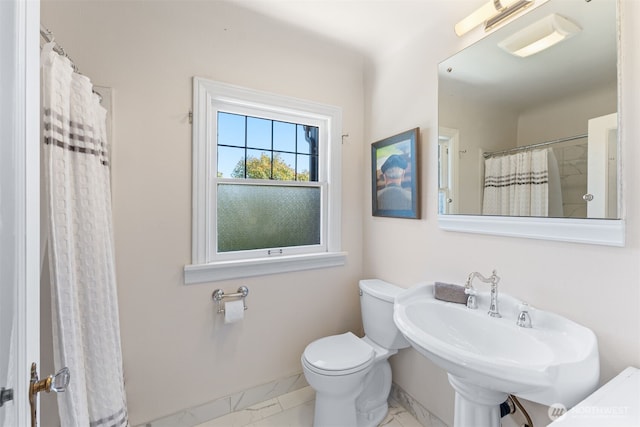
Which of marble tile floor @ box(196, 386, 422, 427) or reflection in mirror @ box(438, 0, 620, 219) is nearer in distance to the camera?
reflection in mirror @ box(438, 0, 620, 219)

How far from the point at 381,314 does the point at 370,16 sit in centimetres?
178

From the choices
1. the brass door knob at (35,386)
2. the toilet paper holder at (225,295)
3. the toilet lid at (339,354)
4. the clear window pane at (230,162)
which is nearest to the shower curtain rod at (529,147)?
the toilet lid at (339,354)

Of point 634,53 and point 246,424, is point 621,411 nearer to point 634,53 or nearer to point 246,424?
point 634,53

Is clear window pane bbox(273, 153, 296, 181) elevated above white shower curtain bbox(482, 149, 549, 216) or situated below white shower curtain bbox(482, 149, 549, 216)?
above

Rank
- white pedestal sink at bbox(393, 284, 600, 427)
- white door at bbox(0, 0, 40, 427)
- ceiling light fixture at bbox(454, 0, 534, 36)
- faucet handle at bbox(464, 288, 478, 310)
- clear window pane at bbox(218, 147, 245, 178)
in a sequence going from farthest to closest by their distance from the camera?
clear window pane at bbox(218, 147, 245, 178)
faucet handle at bbox(464, 288, 478, 310)
ceiling light fixture at bbox(454, 0, 534, 36)
white pedestal sink at bbox(393, 284, 600, 427)
white door at bbox(0, 0, 40, 427)

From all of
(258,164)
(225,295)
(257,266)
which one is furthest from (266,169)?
(225,295)

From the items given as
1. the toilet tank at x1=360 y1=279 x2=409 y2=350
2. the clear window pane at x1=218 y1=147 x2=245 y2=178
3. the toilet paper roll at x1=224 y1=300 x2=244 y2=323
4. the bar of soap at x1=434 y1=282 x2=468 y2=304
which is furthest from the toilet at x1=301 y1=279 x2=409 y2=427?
the clear window pane at x1=218 y1=147 x2=245 y2=178

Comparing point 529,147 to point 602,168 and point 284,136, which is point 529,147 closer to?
point 602,168

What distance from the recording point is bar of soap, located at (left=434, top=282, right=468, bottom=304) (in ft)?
4.36

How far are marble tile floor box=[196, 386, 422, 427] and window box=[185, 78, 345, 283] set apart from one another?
839 mm

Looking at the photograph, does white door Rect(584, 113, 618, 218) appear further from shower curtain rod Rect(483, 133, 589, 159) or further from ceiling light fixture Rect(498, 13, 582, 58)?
ceiling light fixture Rect(498, 13, 582, 58)

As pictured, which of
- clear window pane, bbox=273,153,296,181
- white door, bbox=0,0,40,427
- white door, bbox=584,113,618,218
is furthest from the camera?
clear window pane, bbox=273,153,296,181

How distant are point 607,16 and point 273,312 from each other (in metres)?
2.04

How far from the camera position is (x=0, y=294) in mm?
504
